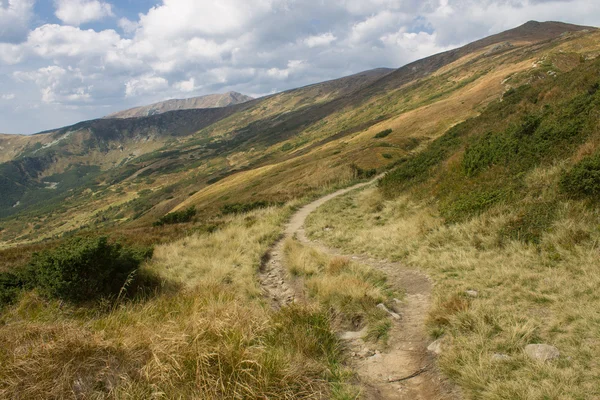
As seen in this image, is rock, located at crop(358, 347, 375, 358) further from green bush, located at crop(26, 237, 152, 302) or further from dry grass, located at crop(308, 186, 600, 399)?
green bush, located at crop(26, 237, 152, 302)

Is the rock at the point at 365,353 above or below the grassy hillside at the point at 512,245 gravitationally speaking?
below

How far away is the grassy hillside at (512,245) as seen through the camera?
3.88 m

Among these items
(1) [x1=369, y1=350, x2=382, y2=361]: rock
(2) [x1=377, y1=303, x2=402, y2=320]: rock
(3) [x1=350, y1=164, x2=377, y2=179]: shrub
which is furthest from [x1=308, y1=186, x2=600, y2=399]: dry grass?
(3) [x1=350, y1=164, x2=377, y2=179]: shrub

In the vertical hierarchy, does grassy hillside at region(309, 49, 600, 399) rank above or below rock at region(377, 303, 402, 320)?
above

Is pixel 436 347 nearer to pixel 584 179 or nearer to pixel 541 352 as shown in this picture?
pixel 541 352

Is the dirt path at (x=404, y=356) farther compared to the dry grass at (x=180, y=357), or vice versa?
the dirt path at (x=404, y=356)

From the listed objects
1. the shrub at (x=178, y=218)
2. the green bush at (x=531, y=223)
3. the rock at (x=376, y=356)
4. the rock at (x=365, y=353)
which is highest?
the green bush at (x=531, y=223)

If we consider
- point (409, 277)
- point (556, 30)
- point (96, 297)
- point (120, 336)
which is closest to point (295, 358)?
point (120, 336)

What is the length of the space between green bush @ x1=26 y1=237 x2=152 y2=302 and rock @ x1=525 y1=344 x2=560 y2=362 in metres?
7.88

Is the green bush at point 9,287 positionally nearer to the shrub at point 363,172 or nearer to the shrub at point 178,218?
the shrub at point 178,218

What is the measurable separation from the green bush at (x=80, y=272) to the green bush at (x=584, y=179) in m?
10.9

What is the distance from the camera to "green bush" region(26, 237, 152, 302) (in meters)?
7.24

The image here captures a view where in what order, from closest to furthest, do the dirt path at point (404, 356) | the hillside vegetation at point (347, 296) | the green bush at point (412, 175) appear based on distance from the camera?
the hillside vegetation at point (347, 296), the dirt path at point (404, 356), the green bush at point (412, 175)

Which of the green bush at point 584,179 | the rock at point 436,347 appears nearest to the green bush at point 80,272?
the rock at point 436,347
